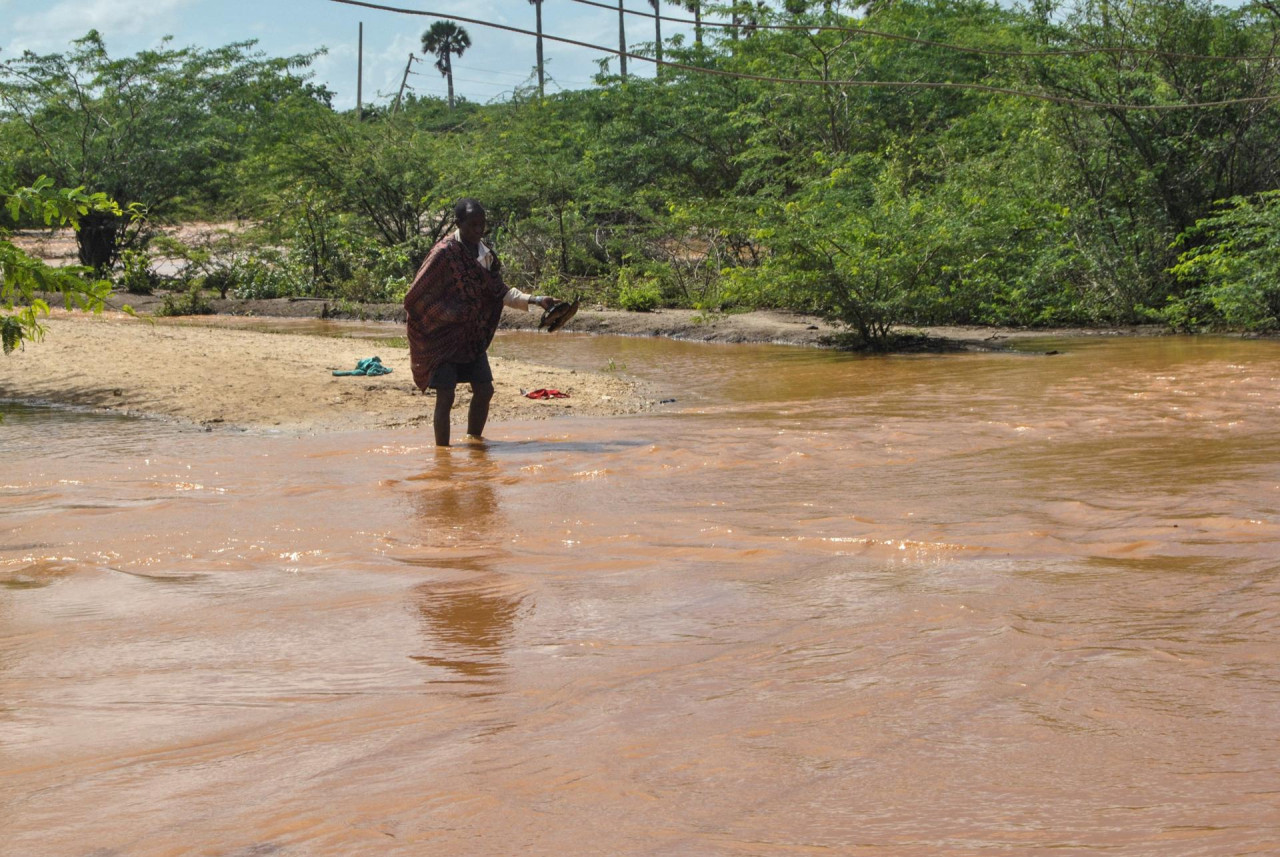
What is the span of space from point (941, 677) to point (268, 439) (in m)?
5.88

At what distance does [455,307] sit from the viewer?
7.22 m

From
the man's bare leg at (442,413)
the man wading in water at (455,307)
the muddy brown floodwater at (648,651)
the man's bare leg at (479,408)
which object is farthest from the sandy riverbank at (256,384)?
the muddy brown floodwater at (648,651)

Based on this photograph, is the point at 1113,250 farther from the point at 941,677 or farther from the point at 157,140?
the point at 157,140

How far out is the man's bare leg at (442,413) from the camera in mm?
7348

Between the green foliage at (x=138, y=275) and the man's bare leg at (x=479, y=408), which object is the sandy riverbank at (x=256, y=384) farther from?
the green foliage at (x=138, y=275)

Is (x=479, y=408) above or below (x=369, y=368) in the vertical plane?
below

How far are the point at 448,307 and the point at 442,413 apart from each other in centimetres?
65

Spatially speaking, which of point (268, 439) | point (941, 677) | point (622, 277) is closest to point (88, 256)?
point (622, 277)

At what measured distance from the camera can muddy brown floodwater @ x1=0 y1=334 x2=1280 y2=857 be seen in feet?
7.97

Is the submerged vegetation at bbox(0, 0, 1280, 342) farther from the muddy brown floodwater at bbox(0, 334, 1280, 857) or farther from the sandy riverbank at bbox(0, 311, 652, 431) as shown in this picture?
the muddy brown floodwater at bbox(0, 334, 1280, 857)

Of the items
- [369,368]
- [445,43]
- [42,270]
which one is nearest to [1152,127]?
[369,368]

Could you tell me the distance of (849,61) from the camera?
2045 centimetres

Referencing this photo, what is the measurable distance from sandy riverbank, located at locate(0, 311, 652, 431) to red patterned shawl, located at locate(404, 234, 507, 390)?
1163 millimetres

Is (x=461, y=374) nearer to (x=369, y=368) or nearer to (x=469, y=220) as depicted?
(x=469, y=220)
